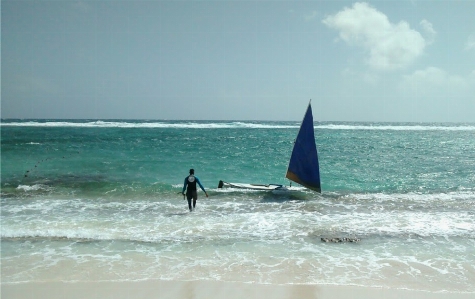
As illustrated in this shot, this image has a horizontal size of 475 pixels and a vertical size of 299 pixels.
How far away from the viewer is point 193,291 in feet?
20.9

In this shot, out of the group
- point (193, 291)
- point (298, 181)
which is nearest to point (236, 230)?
point (193, 291)

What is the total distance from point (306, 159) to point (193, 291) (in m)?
9.44

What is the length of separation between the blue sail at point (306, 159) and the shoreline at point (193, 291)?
823 cm

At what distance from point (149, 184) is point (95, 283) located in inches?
405

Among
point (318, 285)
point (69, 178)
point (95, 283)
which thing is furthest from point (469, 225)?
point (69, 178)

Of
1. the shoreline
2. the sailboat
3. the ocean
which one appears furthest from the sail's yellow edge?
the shoreline

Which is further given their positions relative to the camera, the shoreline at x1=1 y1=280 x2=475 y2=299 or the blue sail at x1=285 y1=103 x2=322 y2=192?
the blue sail at x1=285 y1=103 x2=322 y2=192

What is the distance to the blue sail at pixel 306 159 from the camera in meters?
14.3

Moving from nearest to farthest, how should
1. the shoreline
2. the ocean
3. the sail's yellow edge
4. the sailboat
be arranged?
the shoreline < the ocean < the sailboat < the sail's yellow edge

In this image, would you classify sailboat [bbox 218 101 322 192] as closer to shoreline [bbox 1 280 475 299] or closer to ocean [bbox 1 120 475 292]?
ocean [bbox 1 120 475 292]

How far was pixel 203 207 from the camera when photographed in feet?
41.5

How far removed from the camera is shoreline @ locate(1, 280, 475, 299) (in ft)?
20.3

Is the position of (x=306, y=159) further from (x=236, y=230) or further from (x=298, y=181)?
(x=236, y=230)

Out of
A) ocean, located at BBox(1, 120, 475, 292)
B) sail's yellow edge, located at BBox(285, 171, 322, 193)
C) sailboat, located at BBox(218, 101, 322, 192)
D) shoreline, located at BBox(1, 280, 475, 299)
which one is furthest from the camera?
sail's yellow edge, located at BBox(285, 171, 322, 193)
